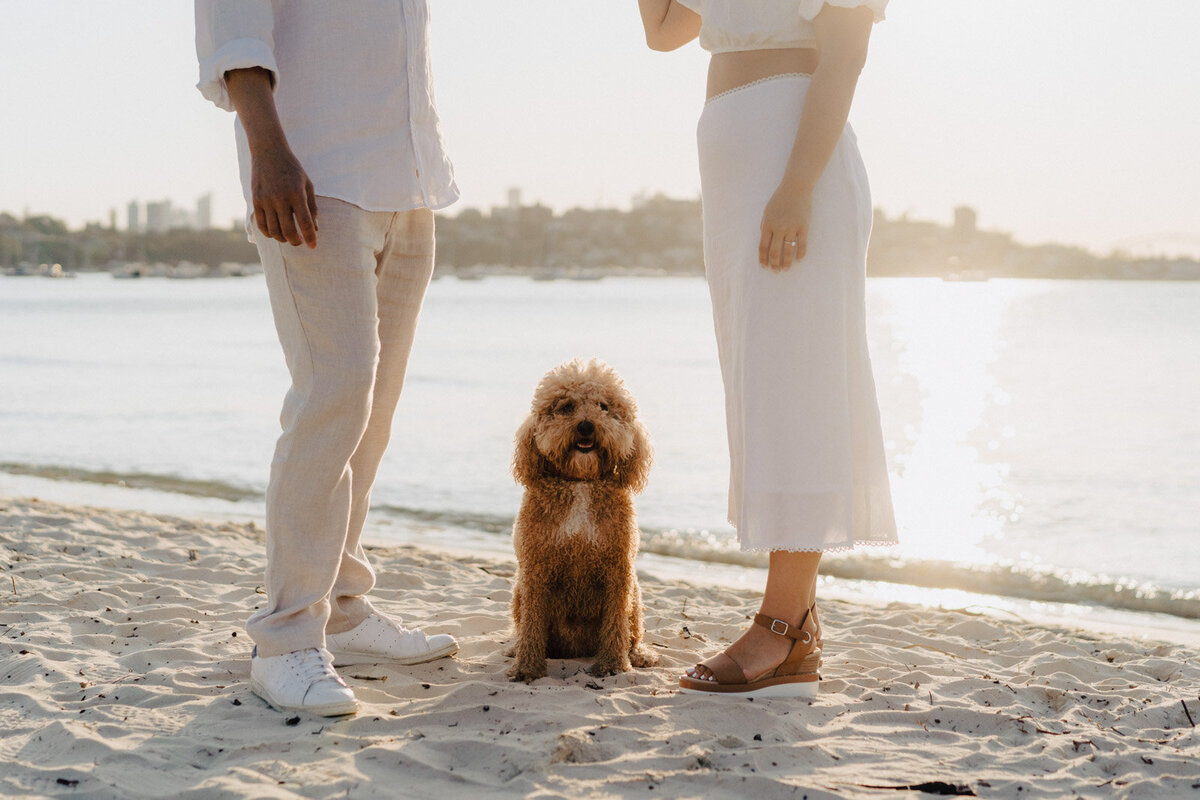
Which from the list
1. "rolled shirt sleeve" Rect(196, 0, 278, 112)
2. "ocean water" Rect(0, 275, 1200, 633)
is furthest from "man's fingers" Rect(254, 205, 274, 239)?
"ocean water" Rect(0, 275, 1200, 633)

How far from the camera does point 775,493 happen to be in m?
3.06

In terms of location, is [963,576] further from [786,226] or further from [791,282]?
[786,226]

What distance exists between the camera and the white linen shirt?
112 inches

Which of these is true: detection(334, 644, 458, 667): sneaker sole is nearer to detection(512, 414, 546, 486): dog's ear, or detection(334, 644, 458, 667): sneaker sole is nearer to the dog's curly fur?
the dog's curly fur

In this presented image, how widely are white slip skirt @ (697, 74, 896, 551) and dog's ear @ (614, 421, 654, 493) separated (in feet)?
1.47

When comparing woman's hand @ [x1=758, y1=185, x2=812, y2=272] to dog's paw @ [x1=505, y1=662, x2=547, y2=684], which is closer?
woman's hand @ [x1=758, y1=185, x2=812, y2=272]

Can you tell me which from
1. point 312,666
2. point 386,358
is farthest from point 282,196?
point 312,666

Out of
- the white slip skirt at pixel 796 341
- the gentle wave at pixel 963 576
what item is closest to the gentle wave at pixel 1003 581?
the gentle wave at pixel 963 576

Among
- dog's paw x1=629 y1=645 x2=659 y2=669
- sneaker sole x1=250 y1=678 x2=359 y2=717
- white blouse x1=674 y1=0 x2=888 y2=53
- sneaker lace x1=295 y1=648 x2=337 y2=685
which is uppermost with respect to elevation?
white blouse x1=674 y1=0 x2=888 y2=53

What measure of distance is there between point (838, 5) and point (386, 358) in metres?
1.73

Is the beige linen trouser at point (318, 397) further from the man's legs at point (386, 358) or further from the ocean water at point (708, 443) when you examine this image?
the ocean water at point (708, 443)

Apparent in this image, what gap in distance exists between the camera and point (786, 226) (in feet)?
9.70

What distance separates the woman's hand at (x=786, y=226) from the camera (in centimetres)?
295

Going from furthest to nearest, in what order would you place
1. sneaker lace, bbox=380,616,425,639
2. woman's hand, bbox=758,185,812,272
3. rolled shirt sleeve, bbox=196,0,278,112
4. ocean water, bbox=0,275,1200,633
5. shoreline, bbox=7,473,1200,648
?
ocean water, bbox=0,275,1200,633 → shoreline, bbox=7,473,1200,648 → sneaker lace, bbox=380,616,425,639 → woman's hand, bbox=758,185,812,272 → rolled shirt sleeve, bbox=196,0,278,112
